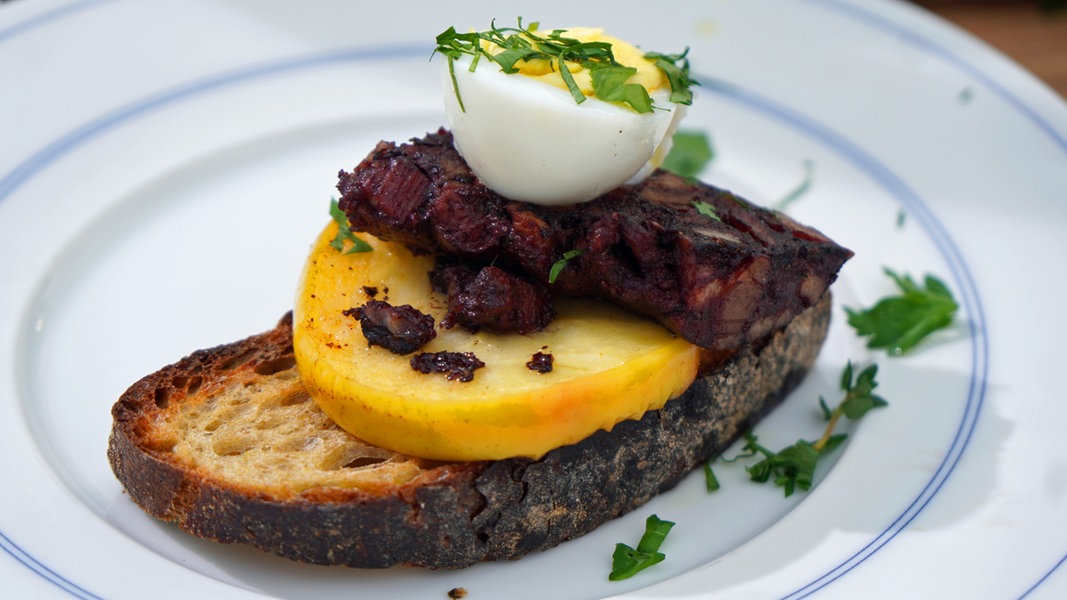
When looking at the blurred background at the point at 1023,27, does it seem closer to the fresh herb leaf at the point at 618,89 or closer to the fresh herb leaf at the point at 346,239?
the fresh herb leaf at the point at 346,239

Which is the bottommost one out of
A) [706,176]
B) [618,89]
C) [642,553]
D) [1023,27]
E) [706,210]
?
[642,553]

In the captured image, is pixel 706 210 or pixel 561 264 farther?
pixel 706 210

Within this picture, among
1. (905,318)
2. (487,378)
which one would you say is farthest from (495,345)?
(905,318)

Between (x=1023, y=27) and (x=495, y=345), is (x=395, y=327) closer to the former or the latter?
(x=495, y=345)

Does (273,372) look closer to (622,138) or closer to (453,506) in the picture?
(453,506)

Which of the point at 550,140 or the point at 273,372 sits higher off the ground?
the point at 550,140

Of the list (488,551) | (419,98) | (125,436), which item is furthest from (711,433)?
(419,98)
